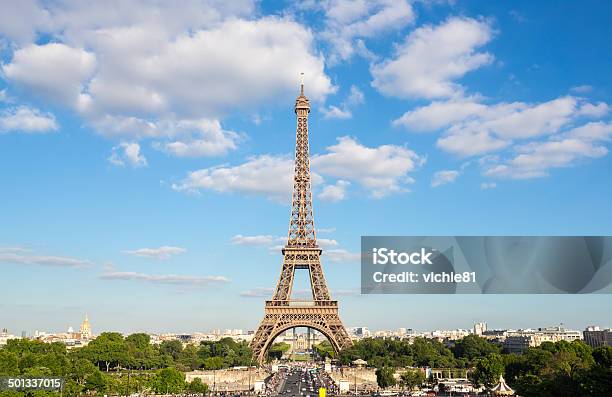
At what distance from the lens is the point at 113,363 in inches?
3684

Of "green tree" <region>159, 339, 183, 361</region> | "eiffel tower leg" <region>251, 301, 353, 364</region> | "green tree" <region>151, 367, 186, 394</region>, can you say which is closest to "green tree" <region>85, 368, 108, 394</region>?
"green tree" <region>151, 367, 186, 394</region>

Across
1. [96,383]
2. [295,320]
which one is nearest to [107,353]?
[295,320]

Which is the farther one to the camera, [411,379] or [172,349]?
[172,349]

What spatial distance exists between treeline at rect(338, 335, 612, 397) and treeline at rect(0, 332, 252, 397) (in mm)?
20699

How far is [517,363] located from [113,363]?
56.3m

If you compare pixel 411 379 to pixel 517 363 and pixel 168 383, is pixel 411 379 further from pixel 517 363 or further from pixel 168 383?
pixel 168 383

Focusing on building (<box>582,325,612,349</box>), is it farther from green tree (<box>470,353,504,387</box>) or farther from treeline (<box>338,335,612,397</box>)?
green tree (<box>470,353,504,387</box>)

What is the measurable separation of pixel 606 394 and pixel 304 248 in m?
45.9

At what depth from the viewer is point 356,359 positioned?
287 feet

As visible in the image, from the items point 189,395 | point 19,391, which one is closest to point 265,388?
point 189,395

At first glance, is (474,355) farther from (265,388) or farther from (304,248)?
(265,388)

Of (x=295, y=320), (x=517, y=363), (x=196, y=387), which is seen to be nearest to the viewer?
(x=196, y=387)

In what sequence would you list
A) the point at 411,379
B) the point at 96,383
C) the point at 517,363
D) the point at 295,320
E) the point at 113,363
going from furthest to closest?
the point at 113,363, the point at 295,320, the point at 411,379, the point at 517,363, the point at 96,383

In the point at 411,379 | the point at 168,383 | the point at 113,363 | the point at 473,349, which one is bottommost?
the point at 411,379
